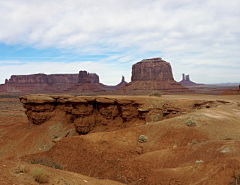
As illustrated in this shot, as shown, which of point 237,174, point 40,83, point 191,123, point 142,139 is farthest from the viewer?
point 40,83

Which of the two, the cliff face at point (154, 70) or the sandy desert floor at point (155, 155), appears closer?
the sandy desert floor at point (155, 155)

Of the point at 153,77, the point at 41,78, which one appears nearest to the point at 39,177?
the point at 153,77

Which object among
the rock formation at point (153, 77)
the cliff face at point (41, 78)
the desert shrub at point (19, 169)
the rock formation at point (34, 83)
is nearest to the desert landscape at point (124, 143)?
the desert shrub at point (19, 169)

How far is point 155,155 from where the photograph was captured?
817cm

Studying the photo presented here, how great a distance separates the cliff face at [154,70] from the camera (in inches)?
3563

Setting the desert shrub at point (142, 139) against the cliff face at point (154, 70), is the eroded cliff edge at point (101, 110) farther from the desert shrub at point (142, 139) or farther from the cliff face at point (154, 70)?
the cliff face at point (154, 70)

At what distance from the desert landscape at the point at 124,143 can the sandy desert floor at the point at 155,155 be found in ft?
0.07

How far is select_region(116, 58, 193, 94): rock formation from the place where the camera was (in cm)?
8506

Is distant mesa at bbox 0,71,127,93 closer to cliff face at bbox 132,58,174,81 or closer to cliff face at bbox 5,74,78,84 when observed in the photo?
cliff face at bbox 5,74,78,84

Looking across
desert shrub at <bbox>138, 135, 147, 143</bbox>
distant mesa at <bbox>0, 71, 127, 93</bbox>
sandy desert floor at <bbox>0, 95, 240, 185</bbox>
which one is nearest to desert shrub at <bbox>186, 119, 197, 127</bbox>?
sandy desert floor at <bbox>0, 95, 240, 185</bbox>

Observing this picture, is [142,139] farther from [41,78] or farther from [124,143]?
[41,78]

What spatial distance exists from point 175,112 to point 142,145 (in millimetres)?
5639

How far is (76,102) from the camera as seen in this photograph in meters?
19.1

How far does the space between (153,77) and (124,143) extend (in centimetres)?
8211
